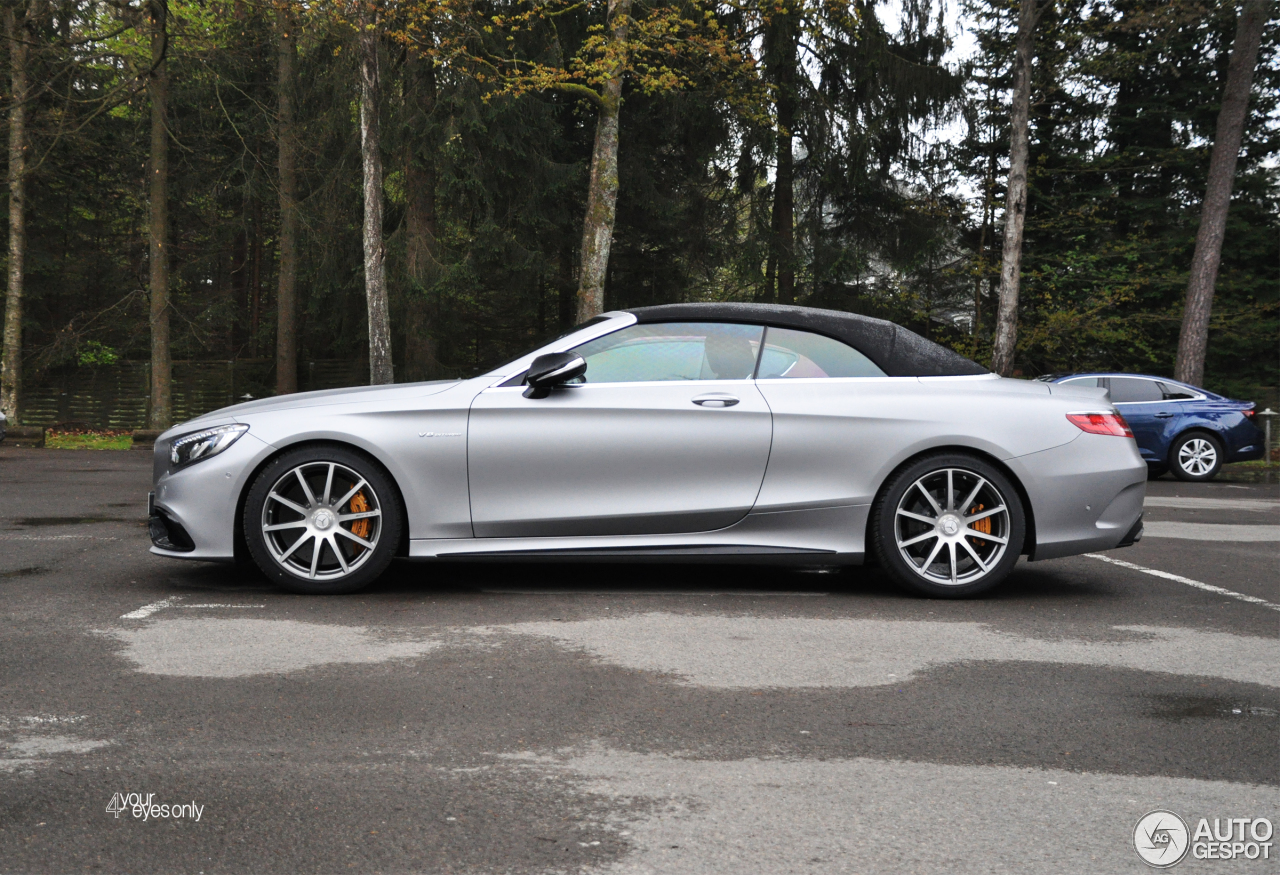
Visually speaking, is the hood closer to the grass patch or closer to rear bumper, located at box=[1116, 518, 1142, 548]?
rear bumper, located at box=[1116, 518, 1142, 548]

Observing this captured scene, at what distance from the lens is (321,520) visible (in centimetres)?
630

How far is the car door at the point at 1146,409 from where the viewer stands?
56.1ft

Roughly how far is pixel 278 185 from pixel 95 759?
2528 cm

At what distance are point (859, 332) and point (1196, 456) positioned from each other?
1226 cm

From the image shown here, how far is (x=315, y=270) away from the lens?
2758 centimetres

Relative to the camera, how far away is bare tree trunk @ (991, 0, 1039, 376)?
2266cm

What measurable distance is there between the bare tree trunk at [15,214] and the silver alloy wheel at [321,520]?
2020cm

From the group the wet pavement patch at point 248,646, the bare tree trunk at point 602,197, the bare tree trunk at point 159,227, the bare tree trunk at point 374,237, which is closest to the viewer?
the wet pavement patch at point 248,646

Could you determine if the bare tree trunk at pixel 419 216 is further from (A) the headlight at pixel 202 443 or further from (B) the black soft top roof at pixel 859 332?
(A) the headlight at pixel 202 443

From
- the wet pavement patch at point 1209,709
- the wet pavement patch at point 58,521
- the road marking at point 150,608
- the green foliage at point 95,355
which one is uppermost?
the green foliage at point 95,355

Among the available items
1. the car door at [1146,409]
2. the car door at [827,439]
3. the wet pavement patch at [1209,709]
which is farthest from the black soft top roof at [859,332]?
the car door at [1146,409]

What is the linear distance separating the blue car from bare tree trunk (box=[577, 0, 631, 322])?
25.2 ft

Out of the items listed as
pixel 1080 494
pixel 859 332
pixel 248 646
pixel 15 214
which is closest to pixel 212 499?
pixel 248 646

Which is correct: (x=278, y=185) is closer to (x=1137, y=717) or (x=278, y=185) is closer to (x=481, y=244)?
(x=481, y=244)
